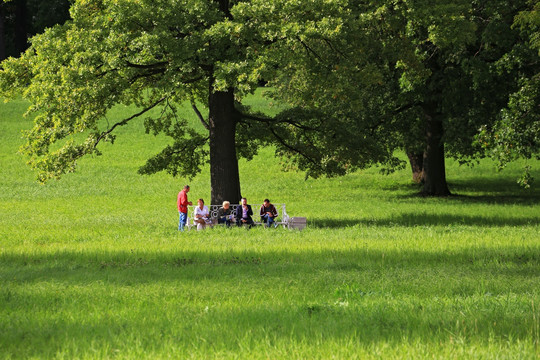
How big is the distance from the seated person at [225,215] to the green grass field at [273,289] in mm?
1411

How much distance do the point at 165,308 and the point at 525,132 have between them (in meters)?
20.3

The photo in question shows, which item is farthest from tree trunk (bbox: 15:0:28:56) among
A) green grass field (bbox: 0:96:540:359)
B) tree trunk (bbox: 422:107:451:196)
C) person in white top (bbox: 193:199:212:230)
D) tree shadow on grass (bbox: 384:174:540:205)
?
person in white top (bbox: 193:199:212:230)

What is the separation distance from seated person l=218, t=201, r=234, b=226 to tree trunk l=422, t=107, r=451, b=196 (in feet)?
49.5

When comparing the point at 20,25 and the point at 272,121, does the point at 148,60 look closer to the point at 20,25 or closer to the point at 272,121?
the point at 272,121

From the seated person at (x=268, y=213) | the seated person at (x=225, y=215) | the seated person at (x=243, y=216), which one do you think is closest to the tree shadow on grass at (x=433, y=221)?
the seated person at (x=268, y=213)

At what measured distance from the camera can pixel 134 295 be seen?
9.77 meters

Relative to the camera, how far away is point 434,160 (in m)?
35.5

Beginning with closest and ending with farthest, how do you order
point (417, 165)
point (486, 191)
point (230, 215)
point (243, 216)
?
point (243, 216) → point (230, 215) → point (486, 191) → point (417, 165)

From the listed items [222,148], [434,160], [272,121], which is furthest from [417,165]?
[222,148]

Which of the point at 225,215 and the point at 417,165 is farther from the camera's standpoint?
the point at 417,165

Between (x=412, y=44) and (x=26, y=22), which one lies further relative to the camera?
(x=26, y=22)

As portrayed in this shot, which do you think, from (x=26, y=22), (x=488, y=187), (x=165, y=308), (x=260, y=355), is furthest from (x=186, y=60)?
(x=26, y=22)

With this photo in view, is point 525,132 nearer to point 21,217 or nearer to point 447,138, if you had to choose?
point 447,138

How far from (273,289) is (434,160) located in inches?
1051
